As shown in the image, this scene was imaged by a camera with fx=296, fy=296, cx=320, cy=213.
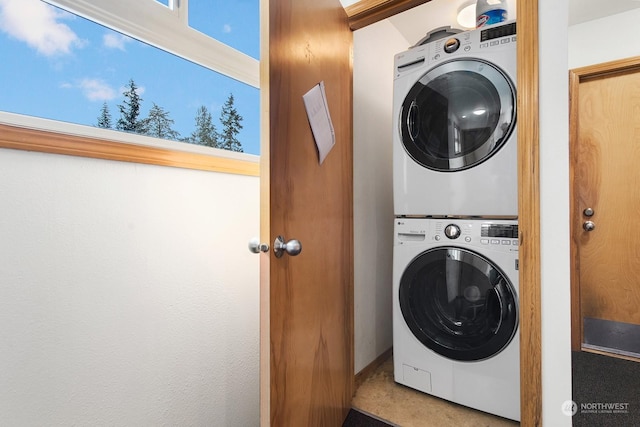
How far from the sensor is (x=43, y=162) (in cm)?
73

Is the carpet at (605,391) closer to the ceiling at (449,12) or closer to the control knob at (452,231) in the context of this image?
the control knob at (452,231)

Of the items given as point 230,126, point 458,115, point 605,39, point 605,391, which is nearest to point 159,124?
point 230,126

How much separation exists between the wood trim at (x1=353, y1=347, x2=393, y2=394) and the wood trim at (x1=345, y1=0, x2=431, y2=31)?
175 cm

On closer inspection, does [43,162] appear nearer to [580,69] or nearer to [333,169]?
[333,169]

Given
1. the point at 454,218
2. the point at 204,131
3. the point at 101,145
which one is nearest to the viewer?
the point at 101,145

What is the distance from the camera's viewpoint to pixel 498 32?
1.26m

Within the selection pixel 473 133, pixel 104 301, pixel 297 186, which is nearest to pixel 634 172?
pixel 473 133

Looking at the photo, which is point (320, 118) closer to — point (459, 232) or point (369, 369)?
point (459, 232)

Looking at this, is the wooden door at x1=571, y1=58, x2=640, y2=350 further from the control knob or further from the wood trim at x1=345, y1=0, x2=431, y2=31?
the wood trim at x1=345, y1=0, x2=431, y2=31

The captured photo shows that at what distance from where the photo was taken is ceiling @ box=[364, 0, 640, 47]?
183cm

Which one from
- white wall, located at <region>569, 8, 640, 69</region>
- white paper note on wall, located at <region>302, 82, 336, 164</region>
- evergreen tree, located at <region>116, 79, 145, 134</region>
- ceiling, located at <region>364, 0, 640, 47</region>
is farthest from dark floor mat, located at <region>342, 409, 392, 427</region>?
white wall, located at <region>569, 8, 640, 69</region>

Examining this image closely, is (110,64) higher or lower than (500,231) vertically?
higher

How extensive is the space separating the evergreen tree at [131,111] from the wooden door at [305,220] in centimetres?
43

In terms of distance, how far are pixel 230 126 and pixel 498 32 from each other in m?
1.21
